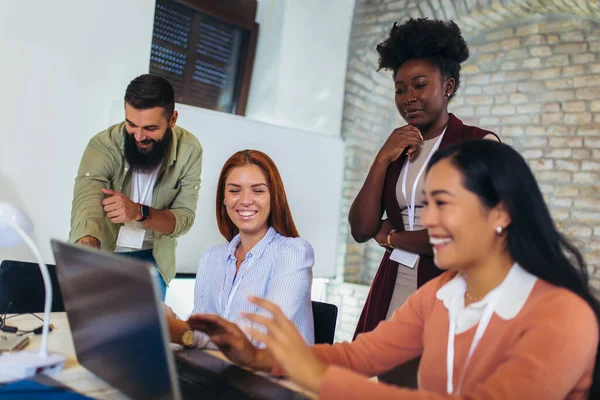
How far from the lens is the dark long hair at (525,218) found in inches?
44.6

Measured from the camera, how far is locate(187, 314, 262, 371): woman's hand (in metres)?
1.38

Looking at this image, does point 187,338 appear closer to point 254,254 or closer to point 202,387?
point 202,387

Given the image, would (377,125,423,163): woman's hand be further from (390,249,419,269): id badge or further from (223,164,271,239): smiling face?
(223,164,271,239): smiling face

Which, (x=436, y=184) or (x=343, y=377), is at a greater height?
(x=436, y=184)

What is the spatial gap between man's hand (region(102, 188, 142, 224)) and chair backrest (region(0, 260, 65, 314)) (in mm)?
416

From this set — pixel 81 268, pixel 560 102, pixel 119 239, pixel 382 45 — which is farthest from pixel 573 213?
pixel 81 268

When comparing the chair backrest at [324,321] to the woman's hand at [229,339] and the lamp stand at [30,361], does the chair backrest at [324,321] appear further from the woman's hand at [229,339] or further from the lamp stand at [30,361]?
the lamp stand at [30,361]

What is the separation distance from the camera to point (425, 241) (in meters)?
1.86

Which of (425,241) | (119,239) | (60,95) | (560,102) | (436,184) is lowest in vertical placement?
(119,239)

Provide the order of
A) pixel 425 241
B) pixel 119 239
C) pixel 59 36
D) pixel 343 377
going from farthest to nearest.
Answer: pixel 59 36 < pixel 119 239 < pixel 425 241 < pixel 343 377

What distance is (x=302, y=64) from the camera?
4.42m

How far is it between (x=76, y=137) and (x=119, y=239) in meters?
0.86

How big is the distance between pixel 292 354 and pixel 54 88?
2.57 m

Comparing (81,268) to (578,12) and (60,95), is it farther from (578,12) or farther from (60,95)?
(578,12)
